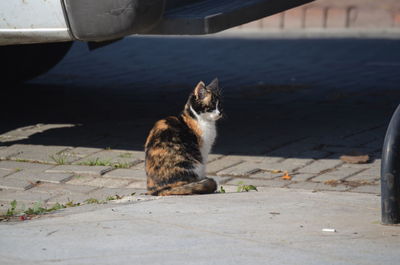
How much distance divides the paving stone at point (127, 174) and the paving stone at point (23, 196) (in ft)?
1.81

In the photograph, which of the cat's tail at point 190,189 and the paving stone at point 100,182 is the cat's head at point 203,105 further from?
the paving stone at point 100,182

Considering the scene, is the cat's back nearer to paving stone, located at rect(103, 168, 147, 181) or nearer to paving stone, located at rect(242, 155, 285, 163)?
paving stone, located at rect(103, 168, 147, 181)

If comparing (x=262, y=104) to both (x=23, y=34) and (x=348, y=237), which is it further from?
(x=348, y=237)

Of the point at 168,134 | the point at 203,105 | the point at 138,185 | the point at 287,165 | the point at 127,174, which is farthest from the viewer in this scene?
the point at 287,165

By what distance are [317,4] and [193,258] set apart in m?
9.41

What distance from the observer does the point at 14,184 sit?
5836 millimetres

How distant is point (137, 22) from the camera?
5.76 meters

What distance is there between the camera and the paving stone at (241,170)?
598 cm

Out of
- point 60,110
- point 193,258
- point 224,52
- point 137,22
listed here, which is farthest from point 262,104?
point 193,258

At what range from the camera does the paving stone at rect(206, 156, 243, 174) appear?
611 cm

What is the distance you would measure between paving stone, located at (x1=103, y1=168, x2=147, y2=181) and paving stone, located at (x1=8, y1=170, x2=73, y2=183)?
276mm

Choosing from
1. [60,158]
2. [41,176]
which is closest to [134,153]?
[60,158]

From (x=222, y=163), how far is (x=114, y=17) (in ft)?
4.29

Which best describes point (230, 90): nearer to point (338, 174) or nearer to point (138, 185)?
point (338, 174)
